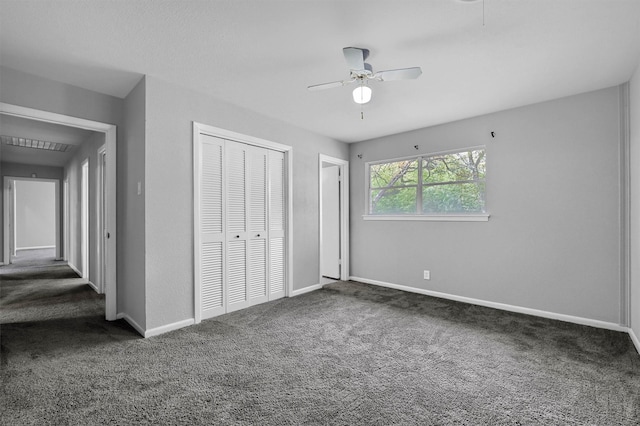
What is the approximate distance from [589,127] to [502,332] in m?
2.27

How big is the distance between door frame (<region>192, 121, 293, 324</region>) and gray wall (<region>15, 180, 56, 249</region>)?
31.0ft

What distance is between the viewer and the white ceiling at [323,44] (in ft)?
6.18

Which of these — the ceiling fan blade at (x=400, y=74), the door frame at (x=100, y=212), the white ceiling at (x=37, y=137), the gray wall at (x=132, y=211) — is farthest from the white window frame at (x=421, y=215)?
the white ceiling at (x=37, y=137)

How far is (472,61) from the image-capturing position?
8.21 ft

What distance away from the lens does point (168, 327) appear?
2912 mm

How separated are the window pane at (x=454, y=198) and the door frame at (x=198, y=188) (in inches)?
76.7

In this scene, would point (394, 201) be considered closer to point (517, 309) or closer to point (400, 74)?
point (517, 309)

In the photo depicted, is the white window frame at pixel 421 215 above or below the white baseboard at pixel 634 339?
above

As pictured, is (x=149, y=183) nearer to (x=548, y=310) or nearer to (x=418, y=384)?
(x=418, y=384)

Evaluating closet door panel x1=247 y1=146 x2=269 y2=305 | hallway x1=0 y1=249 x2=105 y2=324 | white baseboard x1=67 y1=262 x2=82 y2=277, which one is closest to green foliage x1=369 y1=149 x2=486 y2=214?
closet door panel x1=247 y1=146 x2=269 y2=305

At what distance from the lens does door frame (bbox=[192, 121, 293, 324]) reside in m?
3.12

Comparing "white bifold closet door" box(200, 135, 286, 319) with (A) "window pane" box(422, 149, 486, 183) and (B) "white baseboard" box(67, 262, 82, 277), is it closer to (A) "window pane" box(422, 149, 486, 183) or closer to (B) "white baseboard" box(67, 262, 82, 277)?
(A) "window pane" box(422, 149, 486, 183)

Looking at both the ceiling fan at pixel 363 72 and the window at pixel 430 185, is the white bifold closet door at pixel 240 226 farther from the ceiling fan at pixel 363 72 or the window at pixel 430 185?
the window at pixel 430 185

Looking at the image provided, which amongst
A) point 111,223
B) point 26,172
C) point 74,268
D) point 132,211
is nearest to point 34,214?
point 26,172
